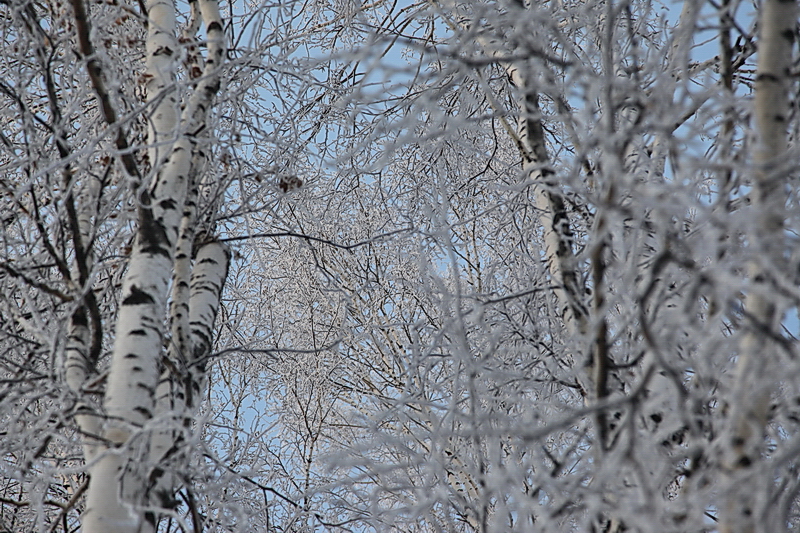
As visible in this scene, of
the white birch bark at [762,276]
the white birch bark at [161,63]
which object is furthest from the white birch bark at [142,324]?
the white birch bark at [762,276]

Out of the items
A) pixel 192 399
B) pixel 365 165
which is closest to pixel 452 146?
pixel 365 165

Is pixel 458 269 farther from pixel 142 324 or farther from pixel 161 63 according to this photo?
pixel 161 63

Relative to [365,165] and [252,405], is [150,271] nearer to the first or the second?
[365,165]

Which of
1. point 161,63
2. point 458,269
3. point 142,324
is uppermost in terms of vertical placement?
point 161,63

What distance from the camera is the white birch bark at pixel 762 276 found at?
3.02 ft

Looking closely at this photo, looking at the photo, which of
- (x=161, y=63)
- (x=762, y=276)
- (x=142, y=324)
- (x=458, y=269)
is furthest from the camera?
(x=161, y=63)

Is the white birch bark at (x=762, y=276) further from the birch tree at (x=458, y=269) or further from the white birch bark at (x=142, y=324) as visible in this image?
the white birch bark at (x=142, y=324)

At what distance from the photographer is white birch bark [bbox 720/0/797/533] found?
0.92 meters

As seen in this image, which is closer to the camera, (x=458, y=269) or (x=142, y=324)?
(x=142, y=324)

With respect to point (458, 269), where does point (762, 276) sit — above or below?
below

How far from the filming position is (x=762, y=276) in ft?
3.87

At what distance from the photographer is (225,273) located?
3.15m

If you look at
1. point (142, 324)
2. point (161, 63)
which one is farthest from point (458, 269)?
point (161, 63)

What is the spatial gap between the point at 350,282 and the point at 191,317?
3926 millimetres
